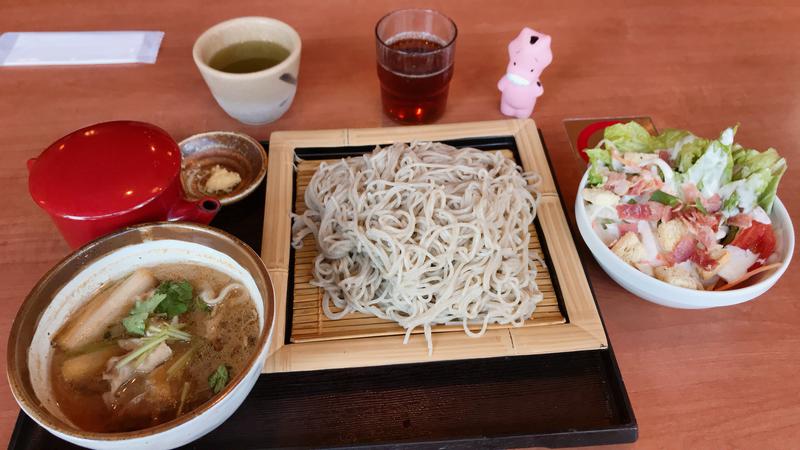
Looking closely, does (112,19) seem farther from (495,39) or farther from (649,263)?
(649,263)

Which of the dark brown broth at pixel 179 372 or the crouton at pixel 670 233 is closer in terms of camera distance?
the dark brown broth at pixel 179 372

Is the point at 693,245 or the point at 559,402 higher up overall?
the point at 693,245

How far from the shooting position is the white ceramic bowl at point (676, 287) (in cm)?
113

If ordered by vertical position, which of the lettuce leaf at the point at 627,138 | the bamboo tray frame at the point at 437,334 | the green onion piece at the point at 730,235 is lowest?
the bamboo tray frame at the point at 437,334

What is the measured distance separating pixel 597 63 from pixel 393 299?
1.34 m

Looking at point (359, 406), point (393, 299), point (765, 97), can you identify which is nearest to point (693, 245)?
point (393, 299)

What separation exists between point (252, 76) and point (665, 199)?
1.17 m

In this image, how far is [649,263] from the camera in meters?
1.24

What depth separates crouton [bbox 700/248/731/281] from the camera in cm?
119

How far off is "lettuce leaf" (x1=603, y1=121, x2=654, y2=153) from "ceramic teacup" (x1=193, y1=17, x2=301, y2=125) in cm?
94

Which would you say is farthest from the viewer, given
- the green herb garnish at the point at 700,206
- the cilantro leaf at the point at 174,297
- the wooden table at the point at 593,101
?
the green herb garnish at the point at 700,206

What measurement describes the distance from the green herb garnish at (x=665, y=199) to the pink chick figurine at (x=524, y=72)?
0.52 metres

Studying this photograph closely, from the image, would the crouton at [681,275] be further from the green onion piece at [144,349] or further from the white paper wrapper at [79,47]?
the white paper wrapper at [79,47]

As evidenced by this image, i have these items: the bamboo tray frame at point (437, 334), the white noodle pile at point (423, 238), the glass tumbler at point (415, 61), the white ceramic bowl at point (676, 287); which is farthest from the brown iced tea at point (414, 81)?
the white ceramic bowl at point (676, 287)
